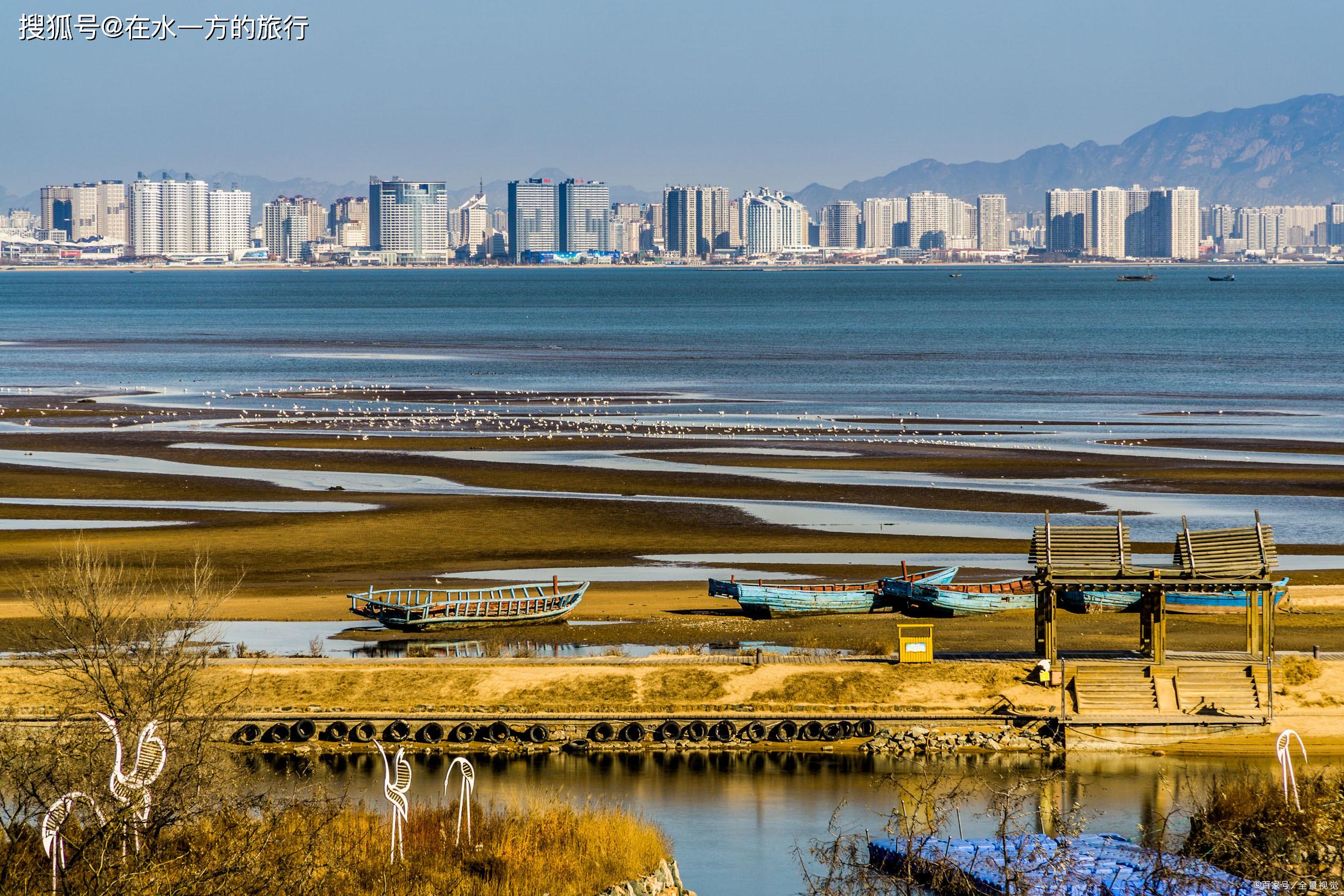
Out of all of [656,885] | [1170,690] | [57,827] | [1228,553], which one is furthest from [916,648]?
[57,827]

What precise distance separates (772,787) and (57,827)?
17.9 metres

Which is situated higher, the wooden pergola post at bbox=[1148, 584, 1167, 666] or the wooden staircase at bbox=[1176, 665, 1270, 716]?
the wooden pergola post at bbox=[1148, 584, 1167, 666]

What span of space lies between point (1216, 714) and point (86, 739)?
940 inches

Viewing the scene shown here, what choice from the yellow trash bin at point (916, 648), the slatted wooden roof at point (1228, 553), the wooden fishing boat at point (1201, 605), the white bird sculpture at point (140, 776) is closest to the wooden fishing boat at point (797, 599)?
the yellow trash bin at point (916, 648)

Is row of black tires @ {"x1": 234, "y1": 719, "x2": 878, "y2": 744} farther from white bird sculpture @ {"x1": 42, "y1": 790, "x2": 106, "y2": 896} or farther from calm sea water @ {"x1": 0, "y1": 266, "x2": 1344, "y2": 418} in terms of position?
calm sea water @ {"x1": 0, "y1": 266, "x2": 1344, "y2": 418}

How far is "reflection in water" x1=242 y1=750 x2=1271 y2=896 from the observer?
3148cm

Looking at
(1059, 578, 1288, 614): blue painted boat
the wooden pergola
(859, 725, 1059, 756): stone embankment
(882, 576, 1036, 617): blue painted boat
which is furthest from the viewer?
(1059, 578, 1288, 614): blue painted boat

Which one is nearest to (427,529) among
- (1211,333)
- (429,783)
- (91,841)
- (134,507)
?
(134,507)

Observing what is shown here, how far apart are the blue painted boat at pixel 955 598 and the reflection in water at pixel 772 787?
9633 mm

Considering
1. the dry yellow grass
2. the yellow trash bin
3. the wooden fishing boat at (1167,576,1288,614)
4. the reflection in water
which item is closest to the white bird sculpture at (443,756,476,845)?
the dry yellow grass

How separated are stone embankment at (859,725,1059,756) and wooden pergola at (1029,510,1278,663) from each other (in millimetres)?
2514

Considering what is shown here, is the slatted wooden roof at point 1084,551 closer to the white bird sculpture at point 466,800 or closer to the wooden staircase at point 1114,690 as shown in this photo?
the wooden staircase at point 1114,690

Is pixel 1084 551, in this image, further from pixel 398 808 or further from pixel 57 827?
pixel 57 827

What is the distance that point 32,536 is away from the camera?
58875 mm
